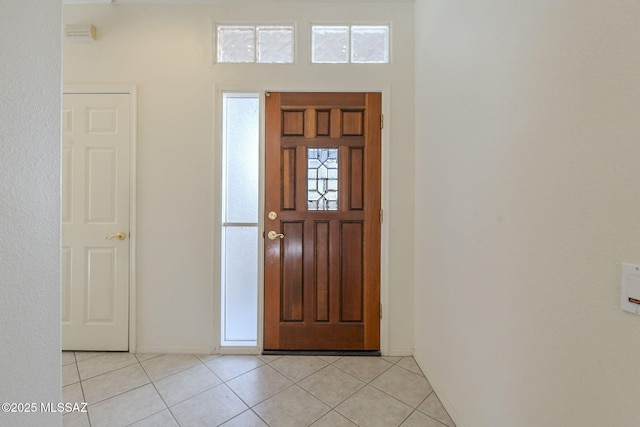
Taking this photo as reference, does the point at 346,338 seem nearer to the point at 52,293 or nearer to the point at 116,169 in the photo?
the point at 52,293

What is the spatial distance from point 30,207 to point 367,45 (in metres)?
2.33

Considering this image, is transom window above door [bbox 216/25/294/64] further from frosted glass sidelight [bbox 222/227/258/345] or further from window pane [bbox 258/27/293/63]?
frosted glass sidelight [bbox 222/227/258/345]

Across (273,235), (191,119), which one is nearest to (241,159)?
(191,119)

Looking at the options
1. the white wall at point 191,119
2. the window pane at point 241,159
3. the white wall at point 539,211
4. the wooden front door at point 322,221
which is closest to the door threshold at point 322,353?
the wooden front door at point 322,221

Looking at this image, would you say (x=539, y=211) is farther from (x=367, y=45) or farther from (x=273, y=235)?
(x=367, y=45)

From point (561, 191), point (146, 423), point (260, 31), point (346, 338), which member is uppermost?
point (260, 31)

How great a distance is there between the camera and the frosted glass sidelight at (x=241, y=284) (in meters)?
2.27

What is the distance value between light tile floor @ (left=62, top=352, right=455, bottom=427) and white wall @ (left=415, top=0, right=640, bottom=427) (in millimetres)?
324

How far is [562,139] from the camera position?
0.83 meters

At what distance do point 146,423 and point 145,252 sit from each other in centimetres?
119

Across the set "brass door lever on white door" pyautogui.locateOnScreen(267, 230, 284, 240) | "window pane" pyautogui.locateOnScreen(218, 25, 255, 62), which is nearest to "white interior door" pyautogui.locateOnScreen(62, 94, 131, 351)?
"window pane" pyautogui.locateOnScreen(218, 25, 255, 62)

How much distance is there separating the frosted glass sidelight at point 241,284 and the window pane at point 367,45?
1.71 metres

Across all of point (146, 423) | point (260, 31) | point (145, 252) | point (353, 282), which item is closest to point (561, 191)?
point (353, 282)

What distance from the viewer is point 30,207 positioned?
0.81 m
